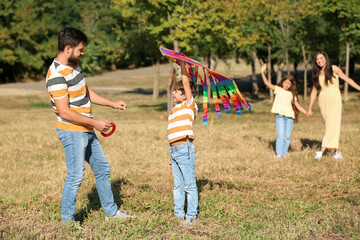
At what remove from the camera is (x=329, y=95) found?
880 cm

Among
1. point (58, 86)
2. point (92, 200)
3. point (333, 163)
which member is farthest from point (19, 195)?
point (333, 163)

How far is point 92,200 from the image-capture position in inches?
241

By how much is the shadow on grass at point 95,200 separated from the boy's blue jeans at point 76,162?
1.75 ft

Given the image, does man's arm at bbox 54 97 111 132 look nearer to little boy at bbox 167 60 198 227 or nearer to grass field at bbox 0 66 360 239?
little boy at bbox 167 60 198 227

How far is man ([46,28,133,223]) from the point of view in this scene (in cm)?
450

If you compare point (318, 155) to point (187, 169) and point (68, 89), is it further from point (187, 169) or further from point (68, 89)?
point (68, 89)

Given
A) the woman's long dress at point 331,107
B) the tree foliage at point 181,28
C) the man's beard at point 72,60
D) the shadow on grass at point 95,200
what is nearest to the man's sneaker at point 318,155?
the woman's long dress at point 331,107

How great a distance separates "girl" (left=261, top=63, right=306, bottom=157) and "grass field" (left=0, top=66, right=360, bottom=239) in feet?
1.10

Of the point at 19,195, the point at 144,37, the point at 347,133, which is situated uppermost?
the point at 144,37

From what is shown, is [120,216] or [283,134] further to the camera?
[283,134]

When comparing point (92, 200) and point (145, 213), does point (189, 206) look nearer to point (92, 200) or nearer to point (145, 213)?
point (145, 213)

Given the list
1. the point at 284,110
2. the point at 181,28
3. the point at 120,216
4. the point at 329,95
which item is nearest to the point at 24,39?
the point at 181,28

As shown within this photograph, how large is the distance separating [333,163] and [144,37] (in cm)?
1636

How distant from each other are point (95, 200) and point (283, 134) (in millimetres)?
4336
